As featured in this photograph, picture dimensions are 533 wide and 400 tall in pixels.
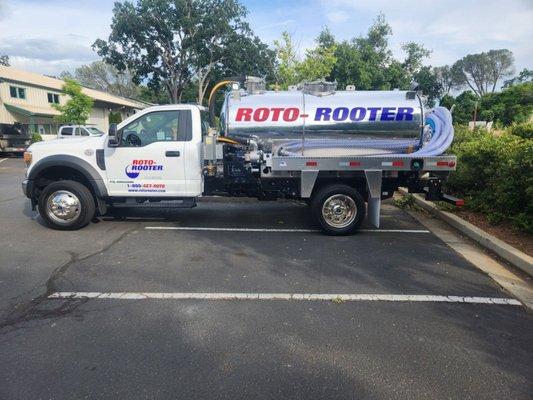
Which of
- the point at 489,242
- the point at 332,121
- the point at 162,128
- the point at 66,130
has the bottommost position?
the point at 489,242

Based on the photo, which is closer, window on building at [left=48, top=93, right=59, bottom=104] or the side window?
the side window

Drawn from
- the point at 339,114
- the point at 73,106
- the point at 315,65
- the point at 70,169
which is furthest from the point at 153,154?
the point at 73,106

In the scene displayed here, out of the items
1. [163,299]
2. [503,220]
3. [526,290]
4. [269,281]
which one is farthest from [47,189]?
[503,220]

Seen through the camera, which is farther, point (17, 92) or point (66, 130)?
point (17, 92)

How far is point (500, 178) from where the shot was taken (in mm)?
7293

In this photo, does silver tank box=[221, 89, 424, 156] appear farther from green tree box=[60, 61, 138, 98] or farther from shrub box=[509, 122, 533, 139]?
green tree box=[60, 61, 138, 98]

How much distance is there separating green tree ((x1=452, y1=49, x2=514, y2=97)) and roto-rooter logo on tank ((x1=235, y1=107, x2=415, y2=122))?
338 feet

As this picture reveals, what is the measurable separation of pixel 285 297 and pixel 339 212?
2792 mm

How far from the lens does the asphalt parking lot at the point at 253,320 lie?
9.94 feet

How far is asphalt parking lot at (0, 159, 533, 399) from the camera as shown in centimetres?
303

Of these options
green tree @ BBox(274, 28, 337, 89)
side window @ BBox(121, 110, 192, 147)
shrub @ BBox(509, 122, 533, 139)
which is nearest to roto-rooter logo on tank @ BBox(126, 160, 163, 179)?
side window @ BBox(121, 110, 192, 147)

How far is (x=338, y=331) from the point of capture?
3771 millimetres

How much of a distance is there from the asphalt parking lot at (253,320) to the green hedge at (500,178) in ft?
4.78

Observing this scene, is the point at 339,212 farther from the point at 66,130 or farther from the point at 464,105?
the point at 464,105
